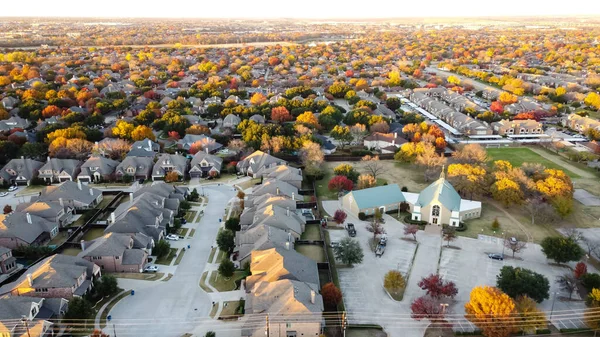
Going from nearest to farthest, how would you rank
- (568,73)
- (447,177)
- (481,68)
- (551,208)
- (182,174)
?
A: (551,208)
(447,177)
(182,174)
(568,73)
(481,68)

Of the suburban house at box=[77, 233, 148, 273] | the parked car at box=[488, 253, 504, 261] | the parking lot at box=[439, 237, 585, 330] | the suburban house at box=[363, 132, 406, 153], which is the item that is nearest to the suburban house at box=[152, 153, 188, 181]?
the suburban house at box=[77, 233, 148, 273]

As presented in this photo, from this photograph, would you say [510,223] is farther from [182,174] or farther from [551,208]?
[182,174]

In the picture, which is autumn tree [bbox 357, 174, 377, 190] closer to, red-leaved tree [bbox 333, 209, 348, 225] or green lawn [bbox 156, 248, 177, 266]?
red-leaved tree [bbox 333, 209, 348, 225]

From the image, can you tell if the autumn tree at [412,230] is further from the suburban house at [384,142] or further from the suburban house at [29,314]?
the suburban house at [29,314]

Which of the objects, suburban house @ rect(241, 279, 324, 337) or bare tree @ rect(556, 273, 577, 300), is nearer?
suburban house @ rect(241, 279, 324, 337)

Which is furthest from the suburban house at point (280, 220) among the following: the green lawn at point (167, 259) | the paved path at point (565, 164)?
the paved path at point (565, 164)

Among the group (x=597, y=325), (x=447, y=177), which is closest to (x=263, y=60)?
(x=447, y=177)
